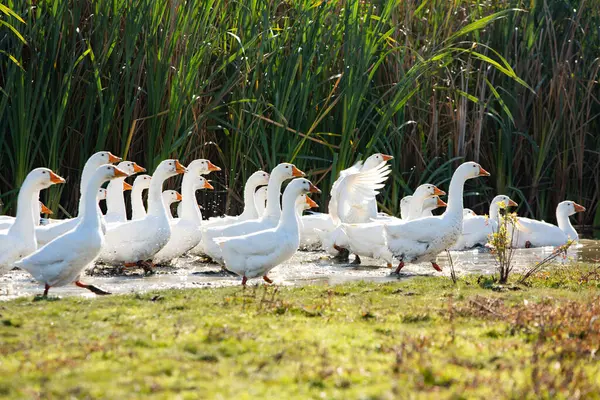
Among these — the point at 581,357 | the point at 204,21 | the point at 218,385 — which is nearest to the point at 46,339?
the point at 218,385

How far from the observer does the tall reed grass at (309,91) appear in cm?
1257

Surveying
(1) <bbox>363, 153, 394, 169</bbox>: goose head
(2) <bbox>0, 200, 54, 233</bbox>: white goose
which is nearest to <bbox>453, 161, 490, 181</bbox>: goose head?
(1) <bbox>363, 153, 394, 169</bbox>: goose head

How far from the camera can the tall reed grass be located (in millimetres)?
12570

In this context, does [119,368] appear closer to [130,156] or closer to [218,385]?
[218,385]

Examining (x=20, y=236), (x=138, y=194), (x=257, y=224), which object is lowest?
(x=20, y=236)

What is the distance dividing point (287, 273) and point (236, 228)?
791mm

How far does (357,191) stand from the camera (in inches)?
516

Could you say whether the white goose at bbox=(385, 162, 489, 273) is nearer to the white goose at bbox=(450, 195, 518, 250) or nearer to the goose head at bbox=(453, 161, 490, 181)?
the goose head at bbox=(453, 161, 490, 181)

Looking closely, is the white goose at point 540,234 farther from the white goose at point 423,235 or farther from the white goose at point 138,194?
the white goose at point 138,194

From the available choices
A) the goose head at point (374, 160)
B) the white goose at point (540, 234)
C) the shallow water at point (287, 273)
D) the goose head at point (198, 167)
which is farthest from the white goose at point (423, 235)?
the white goose at point (540, 234)

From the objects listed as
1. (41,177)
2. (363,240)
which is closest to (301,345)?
(41,177)

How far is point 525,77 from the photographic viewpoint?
1592 cm

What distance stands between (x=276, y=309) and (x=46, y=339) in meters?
1.82

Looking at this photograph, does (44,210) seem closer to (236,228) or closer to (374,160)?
(236,228)
